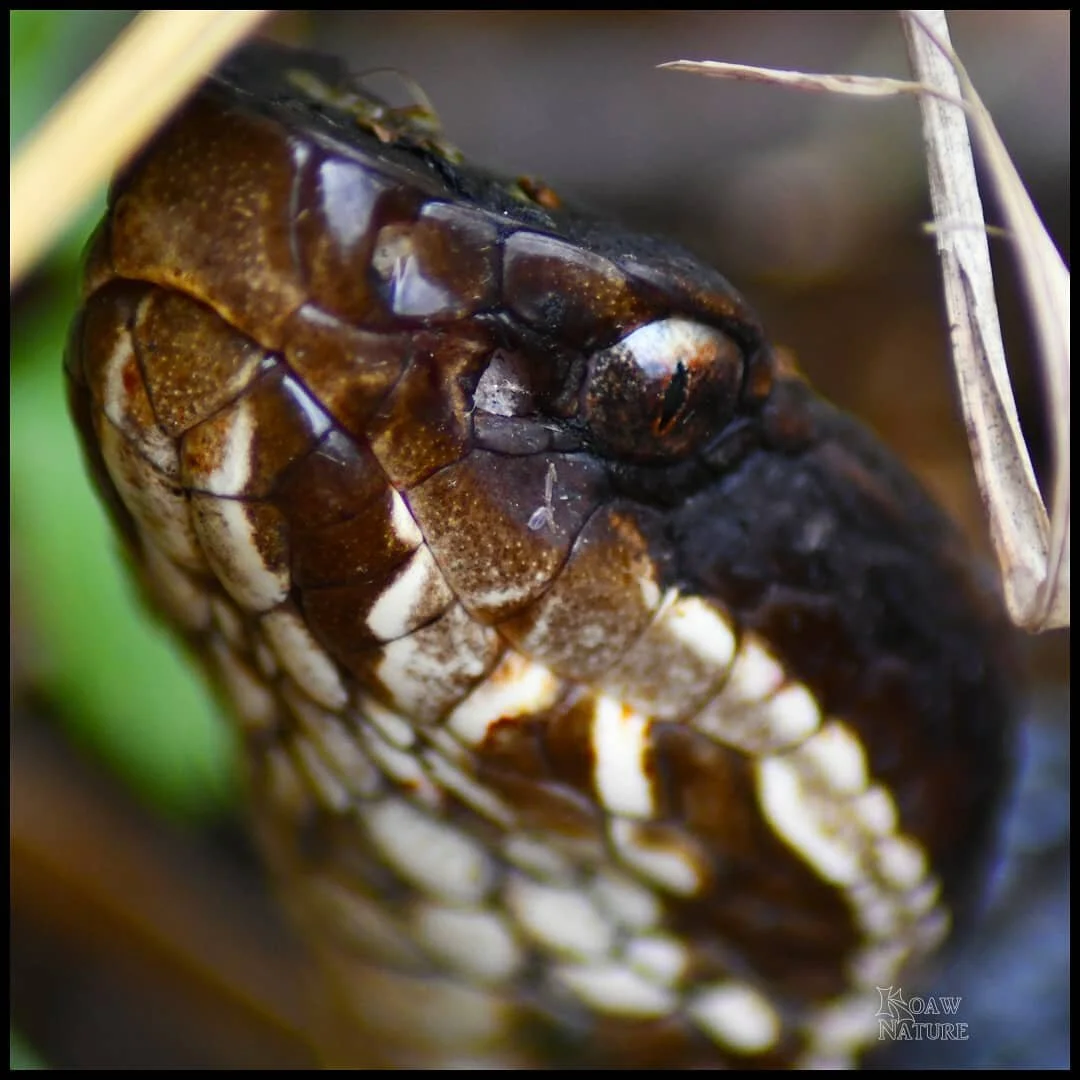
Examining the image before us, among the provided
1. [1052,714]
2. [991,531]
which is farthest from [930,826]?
[1052,714]

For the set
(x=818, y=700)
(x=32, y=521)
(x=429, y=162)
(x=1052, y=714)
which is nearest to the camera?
(x=429, y=162)

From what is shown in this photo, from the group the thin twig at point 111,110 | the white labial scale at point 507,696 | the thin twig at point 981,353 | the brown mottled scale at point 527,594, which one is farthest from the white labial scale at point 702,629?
the thin twig at point 111,110

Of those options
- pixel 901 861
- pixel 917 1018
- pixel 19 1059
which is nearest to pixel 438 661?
pixel 901 861

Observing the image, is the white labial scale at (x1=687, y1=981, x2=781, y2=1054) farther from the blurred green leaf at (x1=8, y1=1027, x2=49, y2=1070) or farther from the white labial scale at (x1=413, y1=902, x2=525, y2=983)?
the blurred green leaf at (x1=8, y1=1027, x2=49, y2=1070)

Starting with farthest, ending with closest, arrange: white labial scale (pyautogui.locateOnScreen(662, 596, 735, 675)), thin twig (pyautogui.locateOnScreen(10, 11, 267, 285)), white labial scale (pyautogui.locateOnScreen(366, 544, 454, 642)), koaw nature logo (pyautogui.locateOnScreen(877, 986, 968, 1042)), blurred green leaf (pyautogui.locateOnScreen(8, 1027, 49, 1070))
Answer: blurred green leaf (pyautogui.locateOnScreen(8, 1027, 49, 1070))
koaw nature logo (pyautogui.locateOnScreen(877, 986, 968, 1042))
white labial scale (pyautogui.locateOnScreen(662, 596, 735, 675))
white labial scale (pyautogui.locateOnScreen(366, 544, 454, 642))
thin twig (pyautogui.locateOnScreen(10, 11, 267, 285))

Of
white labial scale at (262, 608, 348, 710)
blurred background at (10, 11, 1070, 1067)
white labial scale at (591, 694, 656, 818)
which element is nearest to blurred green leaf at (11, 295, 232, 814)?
blurred background at (10, 11, 1070, 1067)

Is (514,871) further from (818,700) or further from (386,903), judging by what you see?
(818,700)

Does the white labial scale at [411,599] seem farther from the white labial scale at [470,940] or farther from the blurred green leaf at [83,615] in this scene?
the blurred green leaf at [83,615]
